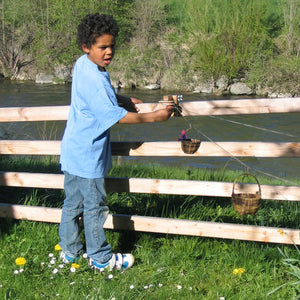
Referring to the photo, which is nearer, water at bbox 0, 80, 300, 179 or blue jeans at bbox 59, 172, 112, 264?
blue jeans at bbox 59, 172, 112, 264

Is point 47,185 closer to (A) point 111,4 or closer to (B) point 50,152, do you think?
(B) point 50,152

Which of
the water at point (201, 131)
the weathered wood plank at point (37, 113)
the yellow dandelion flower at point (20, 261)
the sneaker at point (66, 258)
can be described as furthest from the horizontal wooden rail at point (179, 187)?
the water at point (201, 131)

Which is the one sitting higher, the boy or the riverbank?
the boy

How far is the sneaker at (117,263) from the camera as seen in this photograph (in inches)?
123

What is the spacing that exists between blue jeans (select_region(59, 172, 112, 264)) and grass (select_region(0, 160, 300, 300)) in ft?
0.38

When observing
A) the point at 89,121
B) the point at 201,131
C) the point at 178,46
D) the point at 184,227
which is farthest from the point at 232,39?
the point at 89,121

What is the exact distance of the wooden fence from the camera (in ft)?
10.5

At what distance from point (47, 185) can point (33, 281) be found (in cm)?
87

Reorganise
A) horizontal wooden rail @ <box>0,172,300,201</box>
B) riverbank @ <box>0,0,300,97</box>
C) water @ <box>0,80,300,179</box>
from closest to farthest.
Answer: horizontal wooden rail @ <box>0,172,300,201</box> < water @ <box>0,80,300,179</box> < riverbank @ <box>0,0,300,97</box>

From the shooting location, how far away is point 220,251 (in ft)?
11.3

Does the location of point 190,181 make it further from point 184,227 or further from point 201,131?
point 201,131

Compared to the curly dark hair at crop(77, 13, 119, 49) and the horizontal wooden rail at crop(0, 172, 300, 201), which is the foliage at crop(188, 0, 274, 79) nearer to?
the horizontal wooden rail at crop(0, 172, 300, 201)

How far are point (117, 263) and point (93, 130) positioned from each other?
2.91ft

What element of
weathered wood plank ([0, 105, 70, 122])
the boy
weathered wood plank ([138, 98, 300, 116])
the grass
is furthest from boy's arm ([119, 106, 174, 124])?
the grass
